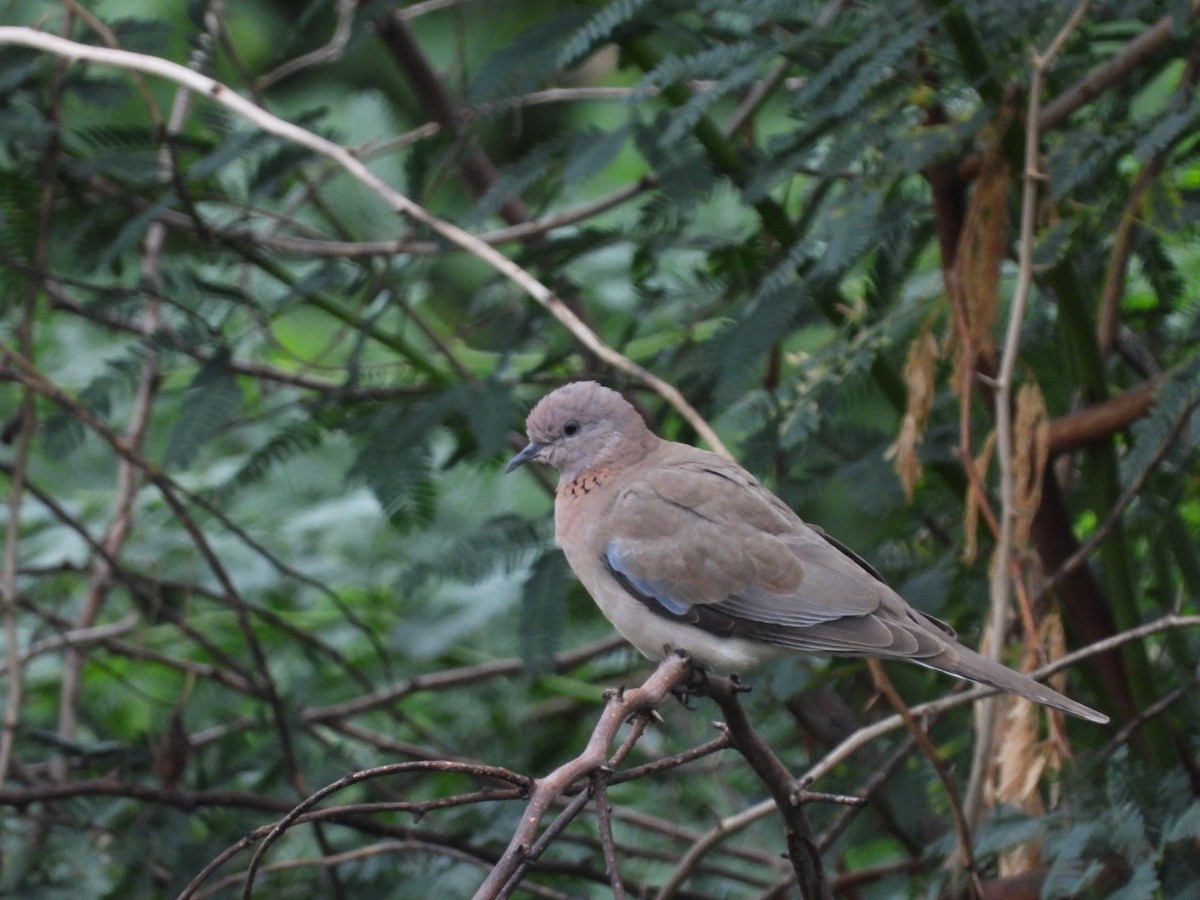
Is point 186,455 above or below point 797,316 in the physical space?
above

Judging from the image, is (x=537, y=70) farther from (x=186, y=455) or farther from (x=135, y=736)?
(x=135, y=736)

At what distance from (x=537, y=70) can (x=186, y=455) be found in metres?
1.41

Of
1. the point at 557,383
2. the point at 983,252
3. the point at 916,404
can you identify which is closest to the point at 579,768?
the point at 916,404

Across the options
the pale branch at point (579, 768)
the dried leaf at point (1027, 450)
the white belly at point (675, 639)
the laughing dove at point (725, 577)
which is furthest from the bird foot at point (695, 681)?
the dried leaf at point (1027, 450)

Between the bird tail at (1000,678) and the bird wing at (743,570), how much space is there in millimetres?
107

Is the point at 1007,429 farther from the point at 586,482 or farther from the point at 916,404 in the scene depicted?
the point at 586,482

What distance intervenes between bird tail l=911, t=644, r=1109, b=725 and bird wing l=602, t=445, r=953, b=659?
0.35ft

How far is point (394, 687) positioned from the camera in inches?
195

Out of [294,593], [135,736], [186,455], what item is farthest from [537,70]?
[135,736]

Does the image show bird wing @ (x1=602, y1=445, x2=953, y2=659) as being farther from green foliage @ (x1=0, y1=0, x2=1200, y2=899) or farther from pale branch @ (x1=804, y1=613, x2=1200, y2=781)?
green foliage @ (x1=0, y1=0, x2=1200, y2=899)

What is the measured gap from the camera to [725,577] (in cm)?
320

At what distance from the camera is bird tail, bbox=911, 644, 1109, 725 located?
2.63m

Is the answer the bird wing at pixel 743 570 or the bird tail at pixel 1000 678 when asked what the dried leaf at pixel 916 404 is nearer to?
the bird wing at pixel 743 570

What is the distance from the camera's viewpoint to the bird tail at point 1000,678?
2627 mm
